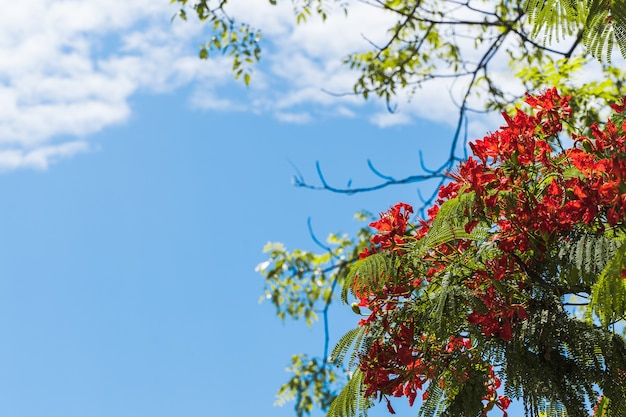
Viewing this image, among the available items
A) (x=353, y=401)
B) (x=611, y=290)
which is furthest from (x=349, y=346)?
(x=611, y=290)

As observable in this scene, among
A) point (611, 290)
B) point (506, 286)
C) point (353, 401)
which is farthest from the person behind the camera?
point (353, 401)

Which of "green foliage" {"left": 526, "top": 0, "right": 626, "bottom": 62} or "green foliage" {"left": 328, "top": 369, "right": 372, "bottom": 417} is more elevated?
"green foliage" {"left": 526, "top": 0, "right": 626, "bottom": 62}

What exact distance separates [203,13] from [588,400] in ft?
14.2

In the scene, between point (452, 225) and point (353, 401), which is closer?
point (452, 225)

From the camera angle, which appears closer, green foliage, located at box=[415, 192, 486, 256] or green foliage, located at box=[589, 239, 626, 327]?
green foliage, located at box=[589, 239, 626, 327]

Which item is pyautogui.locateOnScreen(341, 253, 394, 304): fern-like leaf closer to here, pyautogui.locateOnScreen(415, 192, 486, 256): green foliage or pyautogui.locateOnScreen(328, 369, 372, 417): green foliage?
pyautogui.locateOnScreen(415, 192, 486, 256): green foliage

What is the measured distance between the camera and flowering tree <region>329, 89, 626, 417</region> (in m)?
1.87

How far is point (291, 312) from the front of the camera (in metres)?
6.07

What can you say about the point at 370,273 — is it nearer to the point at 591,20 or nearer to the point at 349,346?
the point at 349,346

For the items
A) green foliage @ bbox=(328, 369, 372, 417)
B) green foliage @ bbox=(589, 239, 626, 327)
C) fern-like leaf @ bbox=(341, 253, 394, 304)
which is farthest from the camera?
green foliage @ bbox=(328, 369, 372, 417)

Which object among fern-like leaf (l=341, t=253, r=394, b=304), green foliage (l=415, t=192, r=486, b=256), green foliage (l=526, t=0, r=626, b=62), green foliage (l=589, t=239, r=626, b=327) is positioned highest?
green foliage (l=526, t=0, r=626, b=62)

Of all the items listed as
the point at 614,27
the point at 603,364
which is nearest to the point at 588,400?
the point at 603,364

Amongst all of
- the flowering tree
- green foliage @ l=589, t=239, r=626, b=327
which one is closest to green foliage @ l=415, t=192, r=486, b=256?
the flowering tree

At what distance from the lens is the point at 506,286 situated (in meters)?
1.96
